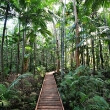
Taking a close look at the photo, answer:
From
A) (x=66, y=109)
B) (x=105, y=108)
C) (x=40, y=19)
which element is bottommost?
(x=66, y=109)

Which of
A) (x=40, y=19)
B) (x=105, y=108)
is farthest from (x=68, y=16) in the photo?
(x=105, y=108)

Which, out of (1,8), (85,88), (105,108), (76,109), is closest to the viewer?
(105,108)

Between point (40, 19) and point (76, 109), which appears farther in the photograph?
point (40, 19)

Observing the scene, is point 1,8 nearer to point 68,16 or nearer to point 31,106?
point 31,106

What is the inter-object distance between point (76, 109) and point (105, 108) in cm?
157

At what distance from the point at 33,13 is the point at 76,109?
8.12 meters

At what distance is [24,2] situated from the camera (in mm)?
11734

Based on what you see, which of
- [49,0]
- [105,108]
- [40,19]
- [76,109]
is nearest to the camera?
[105,108]

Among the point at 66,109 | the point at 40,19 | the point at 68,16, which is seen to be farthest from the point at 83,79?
the point at 68,16

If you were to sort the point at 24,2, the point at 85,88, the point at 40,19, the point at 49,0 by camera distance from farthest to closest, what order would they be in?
1. the point at 49,0
2. the point at 40,19
3. the point at 24,2
4. the point at 85,88

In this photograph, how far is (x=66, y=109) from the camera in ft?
29.5

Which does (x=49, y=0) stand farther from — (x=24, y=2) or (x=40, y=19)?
(x=24, y=2)

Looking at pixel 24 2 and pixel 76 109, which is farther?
A: pixel 24 2

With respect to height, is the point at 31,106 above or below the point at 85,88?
below
